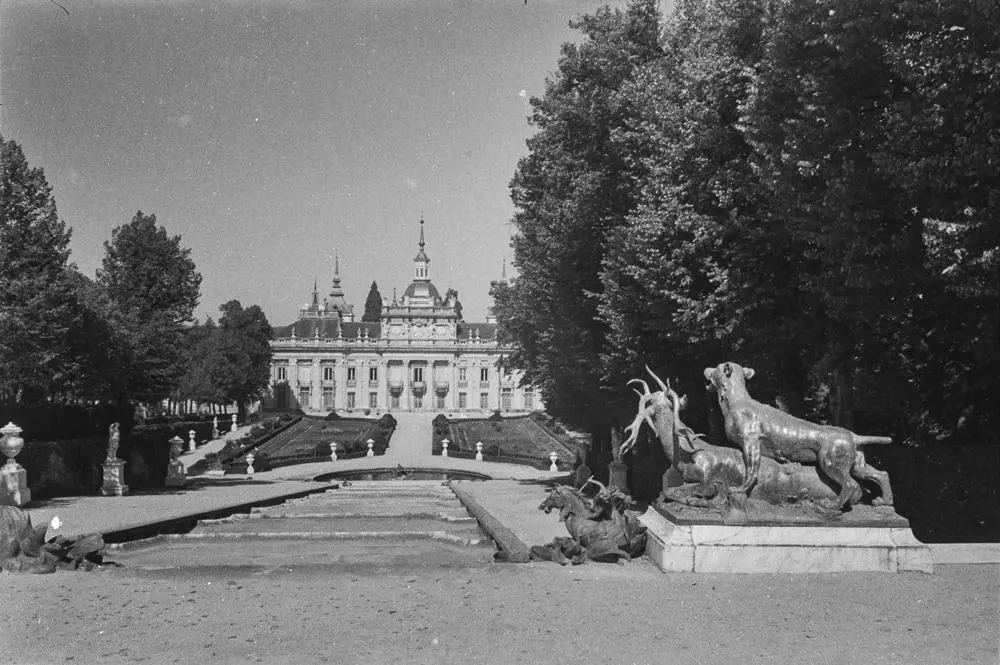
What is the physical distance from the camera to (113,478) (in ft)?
87.5

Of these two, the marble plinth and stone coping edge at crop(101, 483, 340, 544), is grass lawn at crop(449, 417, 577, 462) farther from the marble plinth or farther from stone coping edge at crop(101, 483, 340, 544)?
the marble plinth

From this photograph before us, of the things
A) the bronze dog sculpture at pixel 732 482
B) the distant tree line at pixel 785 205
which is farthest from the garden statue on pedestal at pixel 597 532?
the distant tree line at pixel 785 205

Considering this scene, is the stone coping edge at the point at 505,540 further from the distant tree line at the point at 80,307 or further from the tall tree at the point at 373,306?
the tall tree at the point at 373,306

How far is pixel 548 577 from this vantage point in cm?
994

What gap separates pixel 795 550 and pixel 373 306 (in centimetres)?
12434

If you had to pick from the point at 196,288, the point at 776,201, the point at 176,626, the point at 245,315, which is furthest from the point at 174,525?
the point at 245,315

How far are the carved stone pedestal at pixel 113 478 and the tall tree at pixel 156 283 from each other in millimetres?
12967

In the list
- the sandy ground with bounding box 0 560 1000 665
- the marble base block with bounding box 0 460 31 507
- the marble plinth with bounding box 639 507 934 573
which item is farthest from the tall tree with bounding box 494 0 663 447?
the marble base block with bounding box 0 460 31 507

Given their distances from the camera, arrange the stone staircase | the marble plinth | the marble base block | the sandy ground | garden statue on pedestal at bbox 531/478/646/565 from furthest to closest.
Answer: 1. the marble base block
2. the stone staircase
3. garden statue on pedestal at bbox 531/478/646/565
4. the marble plinth
5. the sandy ground

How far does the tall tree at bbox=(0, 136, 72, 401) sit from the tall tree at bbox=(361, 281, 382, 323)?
340 feet

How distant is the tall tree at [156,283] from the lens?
4006 centimetres

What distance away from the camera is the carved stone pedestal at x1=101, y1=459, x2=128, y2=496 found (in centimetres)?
2652

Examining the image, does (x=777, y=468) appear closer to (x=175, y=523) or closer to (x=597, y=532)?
(x=597, y=532)

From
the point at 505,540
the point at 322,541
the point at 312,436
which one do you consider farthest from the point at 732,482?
the point at 312,436
